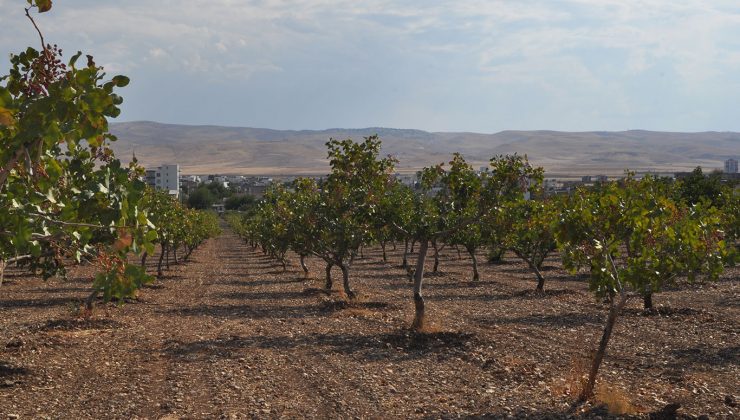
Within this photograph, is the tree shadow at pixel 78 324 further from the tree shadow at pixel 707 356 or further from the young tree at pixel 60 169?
the tree shadow at pixel 707 356

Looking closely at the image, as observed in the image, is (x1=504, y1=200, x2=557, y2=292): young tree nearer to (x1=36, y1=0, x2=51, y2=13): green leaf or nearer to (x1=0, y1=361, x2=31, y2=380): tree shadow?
(x1=36, y1=0, x2=51, y2=13): green leaf

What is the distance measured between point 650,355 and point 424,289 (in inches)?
676

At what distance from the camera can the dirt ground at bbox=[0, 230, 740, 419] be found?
39.0 feet

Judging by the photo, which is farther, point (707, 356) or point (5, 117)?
point (707, 356)

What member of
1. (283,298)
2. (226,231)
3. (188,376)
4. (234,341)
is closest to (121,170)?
(188,376)

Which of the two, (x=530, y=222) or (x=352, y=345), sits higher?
(x=530, y=222)

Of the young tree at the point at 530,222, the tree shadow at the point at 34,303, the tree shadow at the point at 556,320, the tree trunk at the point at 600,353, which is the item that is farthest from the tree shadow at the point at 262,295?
the tree trunk at the point at 600,353

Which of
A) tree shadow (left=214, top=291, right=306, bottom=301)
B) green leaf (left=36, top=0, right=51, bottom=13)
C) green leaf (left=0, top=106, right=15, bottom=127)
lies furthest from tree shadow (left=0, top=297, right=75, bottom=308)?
green leaf (left=0, top=106, right=15, bottom=127)

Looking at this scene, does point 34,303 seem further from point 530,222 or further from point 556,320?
point 530,222

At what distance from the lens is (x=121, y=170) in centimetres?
670

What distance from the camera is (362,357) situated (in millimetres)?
16219

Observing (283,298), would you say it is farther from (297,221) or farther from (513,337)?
(513,337)

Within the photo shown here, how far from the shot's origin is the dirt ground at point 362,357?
39.0 ft

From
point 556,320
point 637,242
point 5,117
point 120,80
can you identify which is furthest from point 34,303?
point 5,117
